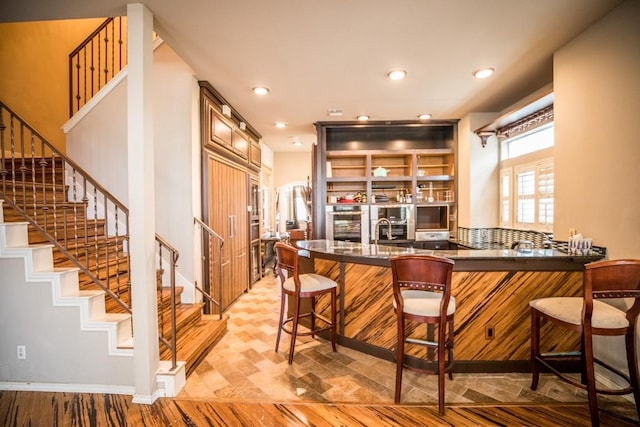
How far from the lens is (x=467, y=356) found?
7.95ft

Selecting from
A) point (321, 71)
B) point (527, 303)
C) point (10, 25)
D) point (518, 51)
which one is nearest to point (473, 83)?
point (518, 51)

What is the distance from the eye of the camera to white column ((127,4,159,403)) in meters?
2.05

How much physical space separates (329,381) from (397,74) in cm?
306

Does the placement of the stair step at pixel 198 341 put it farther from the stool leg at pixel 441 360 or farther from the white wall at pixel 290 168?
the white wall at pixel 290 168

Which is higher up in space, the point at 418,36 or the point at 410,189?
the point at 418,36

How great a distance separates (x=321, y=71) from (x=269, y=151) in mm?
4143

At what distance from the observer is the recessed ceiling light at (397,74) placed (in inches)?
120

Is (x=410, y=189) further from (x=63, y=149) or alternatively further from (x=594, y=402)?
(x=63, y=149)

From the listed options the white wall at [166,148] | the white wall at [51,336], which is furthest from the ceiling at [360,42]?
the white wall at [51,336]

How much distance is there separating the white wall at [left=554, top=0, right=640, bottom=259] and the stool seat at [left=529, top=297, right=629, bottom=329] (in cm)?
53

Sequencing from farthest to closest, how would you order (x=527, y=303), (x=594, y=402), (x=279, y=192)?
(x=279, y=192) < (x=527, y=303) < (x=594, y=402)

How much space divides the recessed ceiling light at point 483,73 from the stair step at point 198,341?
3.91 meters

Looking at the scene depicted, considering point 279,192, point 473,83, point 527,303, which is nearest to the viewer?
point 527,303

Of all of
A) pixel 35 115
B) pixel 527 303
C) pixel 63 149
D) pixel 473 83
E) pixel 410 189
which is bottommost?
pixel 527 303
